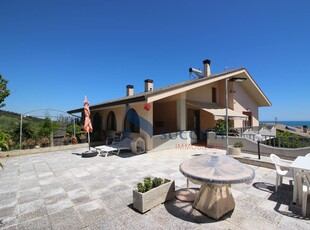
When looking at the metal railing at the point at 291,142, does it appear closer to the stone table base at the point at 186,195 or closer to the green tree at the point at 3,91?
the stone table base at the point at 186,195

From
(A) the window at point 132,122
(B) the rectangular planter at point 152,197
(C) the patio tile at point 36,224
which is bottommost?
(C) the patio tile at point 36,224

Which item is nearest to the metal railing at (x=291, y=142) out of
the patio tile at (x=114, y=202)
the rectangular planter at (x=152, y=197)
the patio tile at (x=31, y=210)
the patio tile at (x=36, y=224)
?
the rectangular planter at (x=152, y=197)

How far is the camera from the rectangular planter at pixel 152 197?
5114 mm

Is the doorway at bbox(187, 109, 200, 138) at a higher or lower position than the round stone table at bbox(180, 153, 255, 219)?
higher

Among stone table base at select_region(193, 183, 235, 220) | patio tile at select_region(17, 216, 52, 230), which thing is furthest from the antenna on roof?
patio tile at select_region(17, 216, 52, 230)

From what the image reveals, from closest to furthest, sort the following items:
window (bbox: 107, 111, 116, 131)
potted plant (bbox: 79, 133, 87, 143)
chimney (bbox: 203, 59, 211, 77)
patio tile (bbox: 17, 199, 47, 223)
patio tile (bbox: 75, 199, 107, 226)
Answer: patio tile (bbox: 75, 199, 107, 226) → patio tile (bbox: 17, 199, 47, 223) → potted plant (bbox: 79, 133, 87, 143) → window (bbox: 107, 111, 116, 131) → chimney (bbox: 203, 59, 211, 77)

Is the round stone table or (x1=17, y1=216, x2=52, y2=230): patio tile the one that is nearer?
the round stone table

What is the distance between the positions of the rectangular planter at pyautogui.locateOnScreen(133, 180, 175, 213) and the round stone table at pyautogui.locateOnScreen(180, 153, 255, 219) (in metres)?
1.00

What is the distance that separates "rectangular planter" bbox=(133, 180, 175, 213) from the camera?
5.11 meters

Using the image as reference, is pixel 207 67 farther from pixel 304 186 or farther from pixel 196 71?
pixel 304 186

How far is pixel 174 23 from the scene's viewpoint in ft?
53.0

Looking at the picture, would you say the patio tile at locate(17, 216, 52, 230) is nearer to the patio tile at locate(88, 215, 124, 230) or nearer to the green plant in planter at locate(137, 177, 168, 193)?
the patio tile at locate(88, 215, 124, 230)

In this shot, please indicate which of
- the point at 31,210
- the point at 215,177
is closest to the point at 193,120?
the point at 215,177

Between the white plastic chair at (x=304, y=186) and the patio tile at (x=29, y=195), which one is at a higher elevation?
the white plastic chair at (x=304, y=186)
